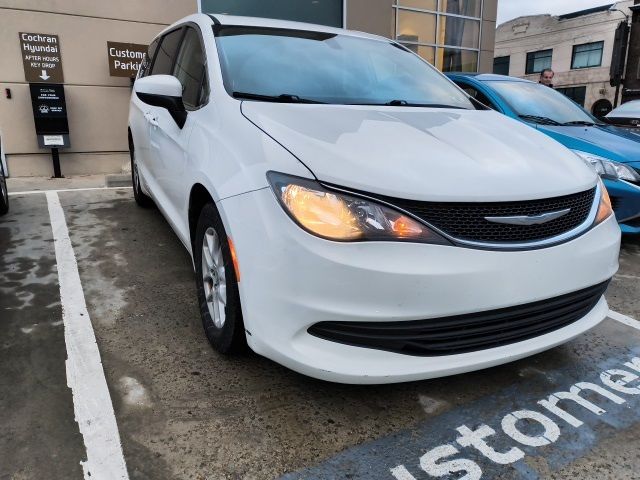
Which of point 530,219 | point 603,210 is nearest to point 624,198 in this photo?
point 603,210

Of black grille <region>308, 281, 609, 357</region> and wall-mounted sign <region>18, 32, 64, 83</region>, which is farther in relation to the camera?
wall-mounted sign <region>18, 32, 64, 83</region>

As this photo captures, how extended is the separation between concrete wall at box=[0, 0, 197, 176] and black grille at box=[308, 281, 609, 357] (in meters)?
7.34

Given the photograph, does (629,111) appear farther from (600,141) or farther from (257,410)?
(257,410)

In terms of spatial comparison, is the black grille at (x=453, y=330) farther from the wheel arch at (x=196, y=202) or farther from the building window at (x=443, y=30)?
the building window at (x=443, y=30)

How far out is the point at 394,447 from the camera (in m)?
1.95

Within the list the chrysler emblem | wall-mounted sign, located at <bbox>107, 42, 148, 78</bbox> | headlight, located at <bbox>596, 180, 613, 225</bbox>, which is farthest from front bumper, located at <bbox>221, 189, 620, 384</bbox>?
wall-mounted sign, located at <bbox>107, 42, 148, 78</bbox>

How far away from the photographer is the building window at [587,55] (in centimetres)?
3256

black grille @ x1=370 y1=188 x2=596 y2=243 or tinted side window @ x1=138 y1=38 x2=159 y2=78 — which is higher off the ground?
tinted side window @ x1=138 y1=38 x2=159 y2=78

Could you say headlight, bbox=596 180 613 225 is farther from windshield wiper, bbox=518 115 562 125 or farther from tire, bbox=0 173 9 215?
tire, bbox=0 173 9 215

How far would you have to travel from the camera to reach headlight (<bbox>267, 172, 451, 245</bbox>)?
1803mm

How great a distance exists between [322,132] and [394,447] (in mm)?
1281

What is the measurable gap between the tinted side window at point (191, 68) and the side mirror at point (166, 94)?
7cm

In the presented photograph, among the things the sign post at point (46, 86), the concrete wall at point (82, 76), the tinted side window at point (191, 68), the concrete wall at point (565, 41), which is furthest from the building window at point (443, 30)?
the concrete wall at point (565, 41)

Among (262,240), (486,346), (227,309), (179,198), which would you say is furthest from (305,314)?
(179,198)
